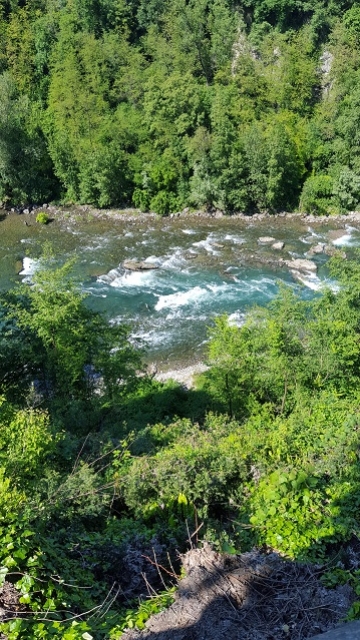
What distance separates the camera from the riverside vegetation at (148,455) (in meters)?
6.54

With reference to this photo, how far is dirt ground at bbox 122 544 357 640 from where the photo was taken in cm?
573

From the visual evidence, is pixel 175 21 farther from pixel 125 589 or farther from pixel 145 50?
pixel 125 589

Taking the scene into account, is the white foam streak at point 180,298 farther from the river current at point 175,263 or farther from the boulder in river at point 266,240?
the boulder in river at point 266,240

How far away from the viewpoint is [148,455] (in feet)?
37.4

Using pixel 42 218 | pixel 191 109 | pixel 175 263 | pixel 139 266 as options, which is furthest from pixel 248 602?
pixel 191 109

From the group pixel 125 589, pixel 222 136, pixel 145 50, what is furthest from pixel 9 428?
pixel 145 50

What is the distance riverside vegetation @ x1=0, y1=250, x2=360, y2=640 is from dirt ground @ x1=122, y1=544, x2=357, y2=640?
0.29m

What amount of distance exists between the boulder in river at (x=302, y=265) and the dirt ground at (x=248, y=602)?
952 inches

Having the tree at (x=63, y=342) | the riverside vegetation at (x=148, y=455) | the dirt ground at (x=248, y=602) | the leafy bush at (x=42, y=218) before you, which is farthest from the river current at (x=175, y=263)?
the dirt ground at (x=248, y=602)

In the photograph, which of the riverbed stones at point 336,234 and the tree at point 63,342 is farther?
the riverbed stones at point 336,234

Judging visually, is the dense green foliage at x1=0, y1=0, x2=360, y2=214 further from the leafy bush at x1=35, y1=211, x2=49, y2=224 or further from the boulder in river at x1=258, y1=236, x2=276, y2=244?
the boulder in river at x1=258, y1=236, x2=276, y2=244

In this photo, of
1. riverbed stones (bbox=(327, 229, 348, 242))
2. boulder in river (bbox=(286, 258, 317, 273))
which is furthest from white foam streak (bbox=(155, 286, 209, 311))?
riverbed stones (bbox=(327, 229, 348, 242))

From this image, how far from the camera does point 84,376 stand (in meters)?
17.8

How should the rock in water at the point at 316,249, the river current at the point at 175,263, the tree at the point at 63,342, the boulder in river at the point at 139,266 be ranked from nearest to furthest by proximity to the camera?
the tree at the point at 63,342 → the river current at the point at 175,263 → the boulder in river at the point at 139,266 → the rock in water at the point at 316,249
